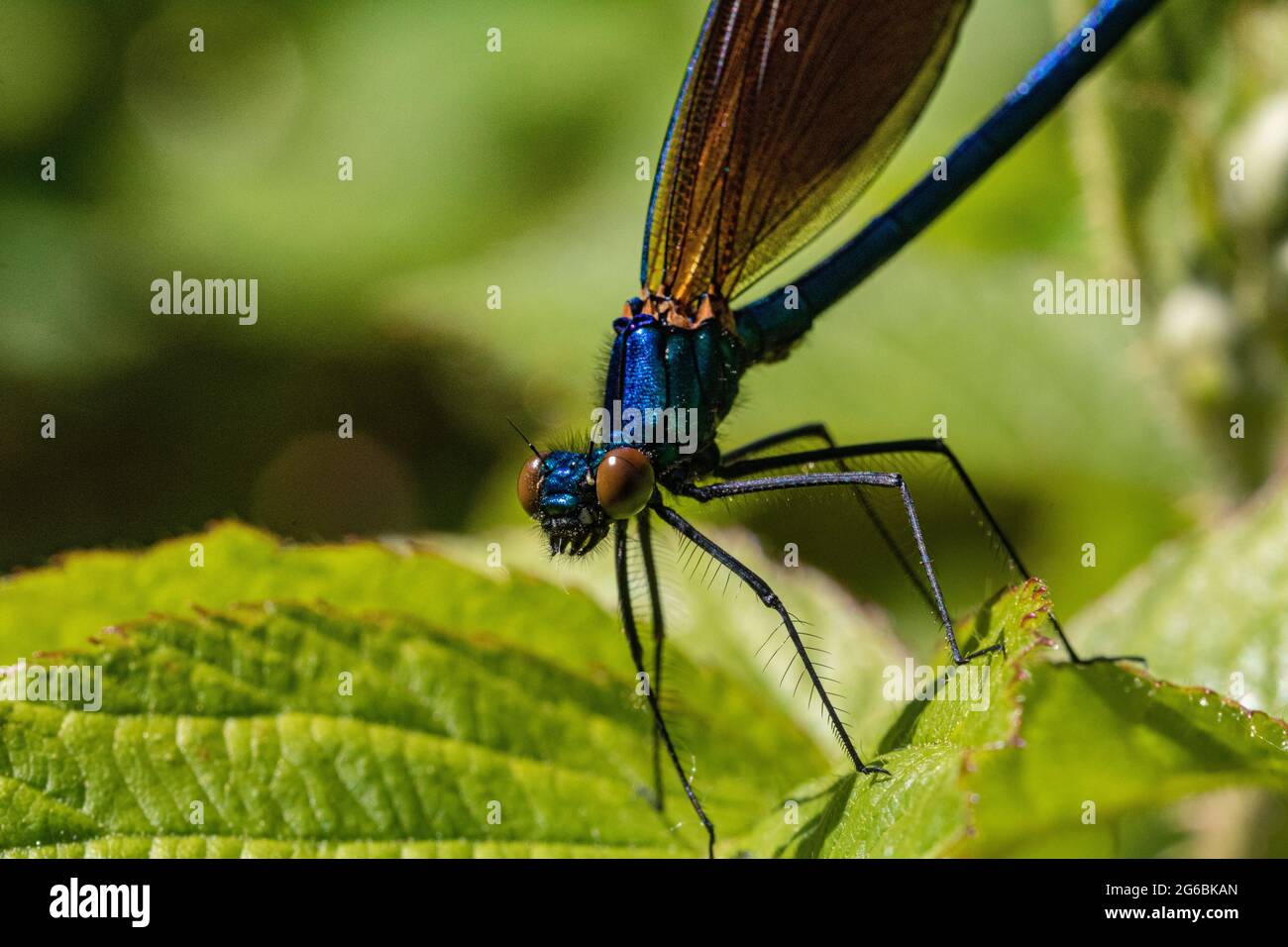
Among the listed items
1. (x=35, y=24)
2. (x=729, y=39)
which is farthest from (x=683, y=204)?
(x=35, y=24)

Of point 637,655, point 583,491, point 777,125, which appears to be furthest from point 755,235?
point 637,655

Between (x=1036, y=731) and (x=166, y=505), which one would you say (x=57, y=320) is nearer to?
A: (x=166, y=505)

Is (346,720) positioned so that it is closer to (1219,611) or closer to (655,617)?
(655,617)

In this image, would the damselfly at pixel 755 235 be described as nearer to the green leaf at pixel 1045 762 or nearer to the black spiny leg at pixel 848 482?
the black spiny leg at pixel 848 482

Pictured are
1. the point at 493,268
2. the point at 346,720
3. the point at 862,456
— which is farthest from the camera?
the point at 493,268

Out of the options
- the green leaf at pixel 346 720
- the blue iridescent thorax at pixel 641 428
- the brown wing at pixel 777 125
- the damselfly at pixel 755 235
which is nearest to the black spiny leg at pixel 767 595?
the damselfly at pixel 755 235

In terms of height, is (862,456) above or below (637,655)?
above
